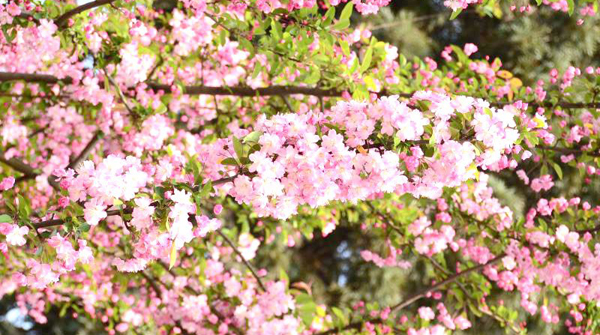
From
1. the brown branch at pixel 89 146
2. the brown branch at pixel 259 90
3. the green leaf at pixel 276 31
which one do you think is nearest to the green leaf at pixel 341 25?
the green leaf at pixel 276 31

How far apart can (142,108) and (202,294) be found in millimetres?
984

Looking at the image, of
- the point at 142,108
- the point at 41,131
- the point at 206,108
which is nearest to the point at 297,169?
the point at 142,108

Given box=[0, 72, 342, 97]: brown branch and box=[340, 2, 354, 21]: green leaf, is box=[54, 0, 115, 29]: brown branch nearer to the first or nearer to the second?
box=[0, 72, 342, 97]: brown branch

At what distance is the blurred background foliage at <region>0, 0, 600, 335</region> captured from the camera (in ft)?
20.9

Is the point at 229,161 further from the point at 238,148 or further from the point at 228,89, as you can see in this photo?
the point at 228,89

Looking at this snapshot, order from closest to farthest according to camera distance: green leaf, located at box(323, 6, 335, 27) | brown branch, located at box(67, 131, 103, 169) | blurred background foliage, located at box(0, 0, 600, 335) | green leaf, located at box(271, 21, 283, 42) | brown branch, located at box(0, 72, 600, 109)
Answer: green leaf, located at box(323, 6, 335, 27) < green leaf, located at box(271, 21, 283, 42) < brown branch, located at box(0, 72, 600, 109) < brown branch, located at box(67, 131, 103, 169) < blurred background foliage, located at box(0, 0, 600, 335)

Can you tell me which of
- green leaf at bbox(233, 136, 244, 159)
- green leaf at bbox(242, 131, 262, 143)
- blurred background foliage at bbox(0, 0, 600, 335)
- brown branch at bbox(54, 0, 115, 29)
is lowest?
blurred background foliage at bbox(0, 0, 600, 335)

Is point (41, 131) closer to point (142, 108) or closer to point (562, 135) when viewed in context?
point (142, 108)

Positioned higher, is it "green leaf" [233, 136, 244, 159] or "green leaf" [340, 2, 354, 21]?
"green leaf" [233, 136, 244, 159]

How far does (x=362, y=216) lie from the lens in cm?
605

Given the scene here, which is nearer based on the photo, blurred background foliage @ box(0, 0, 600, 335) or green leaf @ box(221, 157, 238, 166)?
green leaf @ box(221, 157, 238, 166)

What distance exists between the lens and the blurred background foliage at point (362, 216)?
6.38 metres

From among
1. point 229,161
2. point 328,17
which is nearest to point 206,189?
point 229,161

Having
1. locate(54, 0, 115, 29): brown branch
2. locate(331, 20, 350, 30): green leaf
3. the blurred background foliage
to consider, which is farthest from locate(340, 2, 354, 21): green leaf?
the blurred background foliage
